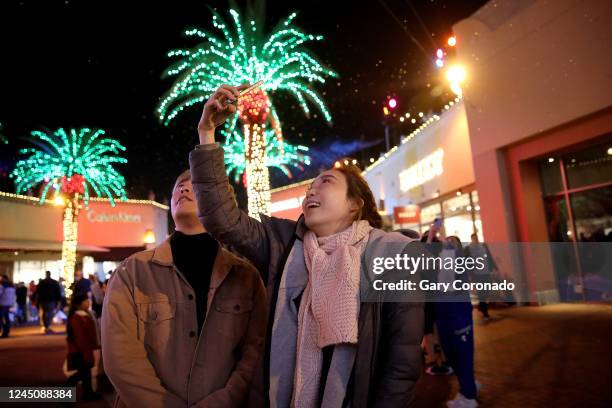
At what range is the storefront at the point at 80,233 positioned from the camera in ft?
77.1

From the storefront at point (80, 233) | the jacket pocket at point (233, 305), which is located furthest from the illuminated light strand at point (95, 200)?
the jacket pocket at point (233, 305)

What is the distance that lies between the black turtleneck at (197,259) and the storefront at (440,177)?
45.6 feet

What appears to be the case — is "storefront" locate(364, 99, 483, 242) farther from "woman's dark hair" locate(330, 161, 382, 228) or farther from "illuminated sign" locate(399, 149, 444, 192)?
"woman's dark hair" locate(330, 161, 382, 228)

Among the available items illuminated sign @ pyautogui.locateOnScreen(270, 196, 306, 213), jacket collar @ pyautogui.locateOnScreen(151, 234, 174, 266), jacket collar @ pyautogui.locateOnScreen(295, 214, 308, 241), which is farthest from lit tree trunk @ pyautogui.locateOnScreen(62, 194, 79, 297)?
jacket collar @ pyautogui.locateOnScreen(295, 214, 308, 241)

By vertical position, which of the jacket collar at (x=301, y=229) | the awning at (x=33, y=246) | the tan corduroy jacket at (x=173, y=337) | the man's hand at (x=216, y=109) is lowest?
the tan corduroy jacket at (x=173, y=337)

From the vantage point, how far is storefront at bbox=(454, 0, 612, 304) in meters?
10.4

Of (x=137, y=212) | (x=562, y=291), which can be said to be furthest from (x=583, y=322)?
(x=137, y=212)

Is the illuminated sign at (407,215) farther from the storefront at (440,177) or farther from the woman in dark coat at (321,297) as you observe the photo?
the woman in dark coat at (321,297)

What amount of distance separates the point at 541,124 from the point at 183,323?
11872 mm

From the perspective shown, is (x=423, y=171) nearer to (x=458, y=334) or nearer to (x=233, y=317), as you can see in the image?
(x=458, y=334)

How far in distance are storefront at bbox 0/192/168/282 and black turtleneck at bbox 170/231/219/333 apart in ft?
79.5

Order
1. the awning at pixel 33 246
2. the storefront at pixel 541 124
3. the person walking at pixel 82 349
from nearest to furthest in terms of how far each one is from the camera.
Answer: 1. the person walking at pixel 82 349
2. the storefront at pixel 541 124
3. the awning at pixel 33 246

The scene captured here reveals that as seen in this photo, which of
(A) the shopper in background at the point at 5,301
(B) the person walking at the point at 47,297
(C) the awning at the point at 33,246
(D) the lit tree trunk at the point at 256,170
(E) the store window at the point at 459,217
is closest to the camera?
(D) the lit tree trunk at the point at 256,170

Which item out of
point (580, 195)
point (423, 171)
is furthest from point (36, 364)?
point (423, 171)
